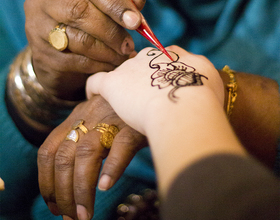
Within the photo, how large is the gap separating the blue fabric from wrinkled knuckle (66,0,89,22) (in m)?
0.45

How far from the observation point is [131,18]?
2.51ft

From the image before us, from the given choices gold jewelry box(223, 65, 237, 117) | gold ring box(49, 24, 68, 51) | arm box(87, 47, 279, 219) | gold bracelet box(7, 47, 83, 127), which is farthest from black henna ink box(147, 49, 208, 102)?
→ gold bracelet box(7, 47, 83, 127)

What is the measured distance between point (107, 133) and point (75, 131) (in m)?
0.13

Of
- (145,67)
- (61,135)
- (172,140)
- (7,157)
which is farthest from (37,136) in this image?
(172,140)

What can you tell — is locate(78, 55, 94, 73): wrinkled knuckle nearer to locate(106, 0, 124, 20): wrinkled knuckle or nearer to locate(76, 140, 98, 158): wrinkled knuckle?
locate(106, 0, 124, 20): wrinkled knuckle

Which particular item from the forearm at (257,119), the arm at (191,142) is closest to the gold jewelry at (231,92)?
the forearm at (257,119)

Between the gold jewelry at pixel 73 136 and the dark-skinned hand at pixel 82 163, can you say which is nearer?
the dark-skinned hand at pixel 82 163

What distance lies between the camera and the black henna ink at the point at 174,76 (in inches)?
24.8

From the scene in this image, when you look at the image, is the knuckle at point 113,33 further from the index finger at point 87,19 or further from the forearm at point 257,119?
the forearm at point 257,119

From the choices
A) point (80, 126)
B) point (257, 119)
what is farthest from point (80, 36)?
point (257, 119)

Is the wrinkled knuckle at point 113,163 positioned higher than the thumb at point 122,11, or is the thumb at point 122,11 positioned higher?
the thumb at point 122,11

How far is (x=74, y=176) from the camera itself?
0.68 m

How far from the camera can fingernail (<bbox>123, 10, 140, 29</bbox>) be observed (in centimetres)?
76

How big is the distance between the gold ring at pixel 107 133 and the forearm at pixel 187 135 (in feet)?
0.80
